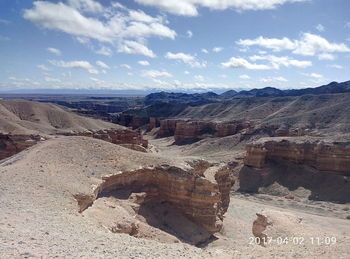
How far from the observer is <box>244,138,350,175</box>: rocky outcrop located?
2023 inches

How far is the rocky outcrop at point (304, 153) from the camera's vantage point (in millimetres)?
51375

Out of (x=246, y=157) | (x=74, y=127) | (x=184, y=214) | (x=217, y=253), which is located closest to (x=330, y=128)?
(x=246, y=157)

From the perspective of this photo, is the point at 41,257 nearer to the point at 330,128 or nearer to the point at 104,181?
the point at 104,181

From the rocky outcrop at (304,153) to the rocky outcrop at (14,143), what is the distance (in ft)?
98.0

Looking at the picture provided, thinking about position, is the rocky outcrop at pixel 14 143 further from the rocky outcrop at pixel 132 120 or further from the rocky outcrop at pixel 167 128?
the rocky outcrop at pixel 132 120

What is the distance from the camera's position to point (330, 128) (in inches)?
2864

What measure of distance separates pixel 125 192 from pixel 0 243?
13733 millimetres

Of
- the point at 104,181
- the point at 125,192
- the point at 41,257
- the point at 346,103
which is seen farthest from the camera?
the point at 346,103

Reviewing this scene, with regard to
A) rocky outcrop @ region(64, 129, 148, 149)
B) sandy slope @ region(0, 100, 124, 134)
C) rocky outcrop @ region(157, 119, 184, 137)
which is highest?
sandy slope @ region(0, 100, 124, 134)

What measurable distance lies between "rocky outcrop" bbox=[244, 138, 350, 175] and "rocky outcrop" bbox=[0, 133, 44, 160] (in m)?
29.9

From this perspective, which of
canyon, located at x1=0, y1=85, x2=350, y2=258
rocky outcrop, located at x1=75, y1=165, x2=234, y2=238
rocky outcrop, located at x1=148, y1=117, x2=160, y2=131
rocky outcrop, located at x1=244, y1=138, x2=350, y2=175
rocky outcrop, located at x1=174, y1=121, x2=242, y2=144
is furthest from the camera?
rocky outcrop, located at x1=148, y1=117, x2=160, y2=131

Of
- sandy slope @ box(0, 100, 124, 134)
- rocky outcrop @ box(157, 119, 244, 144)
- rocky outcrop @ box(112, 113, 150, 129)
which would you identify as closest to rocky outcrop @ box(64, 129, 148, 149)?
sandy slope @ box(0, 100, 124, 134)

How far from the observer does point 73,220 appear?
638 inches

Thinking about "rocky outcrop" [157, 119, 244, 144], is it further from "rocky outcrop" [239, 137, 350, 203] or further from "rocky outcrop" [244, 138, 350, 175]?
"rocky outcrop" [239, 137, 350, 203]
